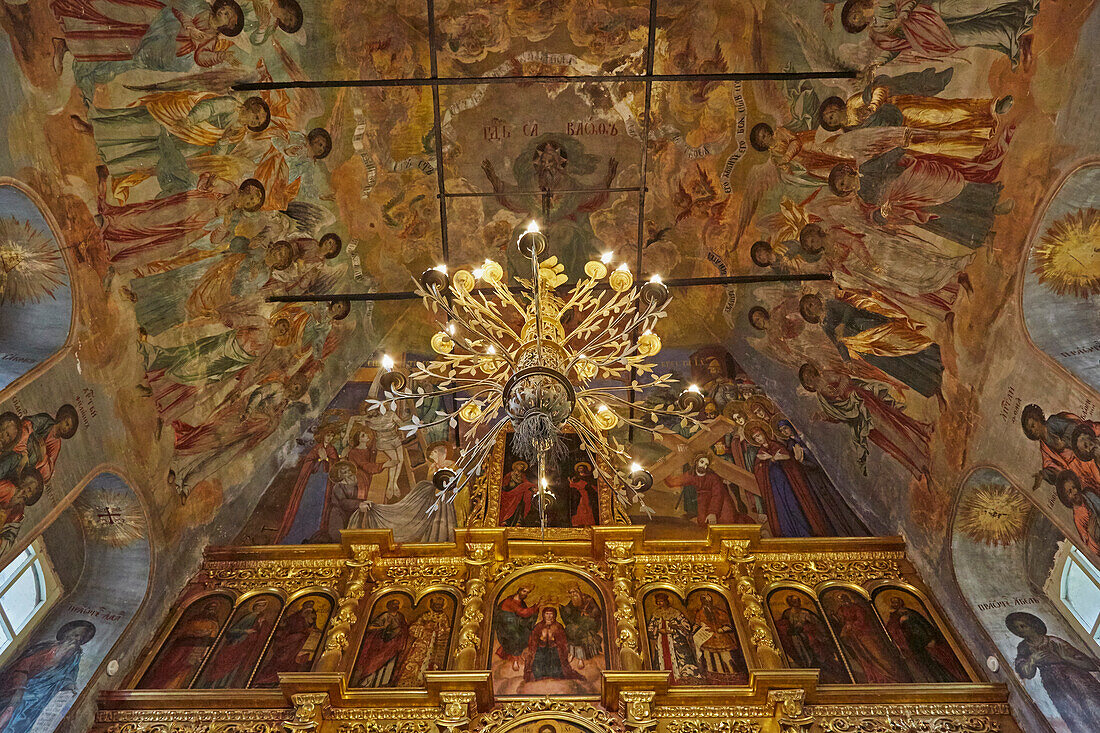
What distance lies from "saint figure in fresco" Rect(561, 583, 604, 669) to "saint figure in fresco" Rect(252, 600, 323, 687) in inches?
118

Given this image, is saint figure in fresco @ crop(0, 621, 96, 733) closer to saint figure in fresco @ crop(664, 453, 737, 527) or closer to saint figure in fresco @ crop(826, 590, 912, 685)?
saint figure in fresco @ crop(664, 453, 737, 527)

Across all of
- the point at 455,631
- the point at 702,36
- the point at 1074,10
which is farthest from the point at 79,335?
the point at 1074,10

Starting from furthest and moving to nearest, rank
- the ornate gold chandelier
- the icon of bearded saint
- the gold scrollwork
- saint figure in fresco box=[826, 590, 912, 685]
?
1. saint figure in fresco box=[826, 590, 912, 685]
2. the gold scrollwork
3. the icon of bearded saint
4. the ornate gold chandelier

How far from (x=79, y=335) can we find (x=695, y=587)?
7.63m

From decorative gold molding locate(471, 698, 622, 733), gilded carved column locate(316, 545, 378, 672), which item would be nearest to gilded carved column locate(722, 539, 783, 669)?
Result: decorative gold molding locate(471, 698, 622, 733)

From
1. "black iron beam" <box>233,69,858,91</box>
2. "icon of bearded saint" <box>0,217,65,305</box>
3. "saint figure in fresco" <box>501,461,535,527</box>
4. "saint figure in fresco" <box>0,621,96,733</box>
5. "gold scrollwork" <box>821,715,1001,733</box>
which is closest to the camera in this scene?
"icon of bearded saint" <box>0,217,65,305</box>

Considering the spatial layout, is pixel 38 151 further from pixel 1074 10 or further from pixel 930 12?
pixel 1074 10

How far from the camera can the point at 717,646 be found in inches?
369

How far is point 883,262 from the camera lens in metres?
10.2

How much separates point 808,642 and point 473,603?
3957 millimetres

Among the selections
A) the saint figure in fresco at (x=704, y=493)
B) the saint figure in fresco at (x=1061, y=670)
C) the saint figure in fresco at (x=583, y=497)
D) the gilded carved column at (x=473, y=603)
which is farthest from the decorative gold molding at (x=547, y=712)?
the saint figure in fresco at (x=1061, y=670)

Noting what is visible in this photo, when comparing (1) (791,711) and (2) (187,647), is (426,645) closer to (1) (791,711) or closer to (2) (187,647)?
(2) (187,647)

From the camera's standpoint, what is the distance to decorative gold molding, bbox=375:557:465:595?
10.2m

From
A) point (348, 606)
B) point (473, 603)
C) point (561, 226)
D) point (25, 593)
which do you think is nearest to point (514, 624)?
point (473, 603)
